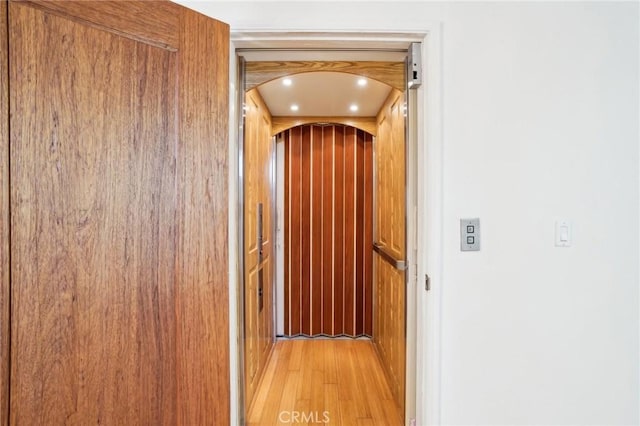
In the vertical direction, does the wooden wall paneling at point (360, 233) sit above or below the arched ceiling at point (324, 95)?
below

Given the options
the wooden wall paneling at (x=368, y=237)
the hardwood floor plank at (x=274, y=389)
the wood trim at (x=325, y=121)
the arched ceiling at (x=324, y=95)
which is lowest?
the hardwood floor plank at (x=274, y=389)

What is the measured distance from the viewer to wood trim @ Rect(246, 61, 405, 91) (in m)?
1.69

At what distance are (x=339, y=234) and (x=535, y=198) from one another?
2.12 meters

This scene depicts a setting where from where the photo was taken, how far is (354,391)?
2.35 meters

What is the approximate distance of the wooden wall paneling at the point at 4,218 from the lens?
0.95m

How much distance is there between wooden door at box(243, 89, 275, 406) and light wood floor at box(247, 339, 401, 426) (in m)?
0.12

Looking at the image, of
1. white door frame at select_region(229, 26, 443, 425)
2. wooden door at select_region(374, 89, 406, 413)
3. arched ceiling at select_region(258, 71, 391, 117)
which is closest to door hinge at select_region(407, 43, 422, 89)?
white door frame at select_region(229, 26, 443, 425)

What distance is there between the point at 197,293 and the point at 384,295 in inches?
69.0

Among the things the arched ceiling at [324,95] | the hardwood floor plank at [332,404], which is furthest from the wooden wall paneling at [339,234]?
the hardwood floor plank at [332,404]

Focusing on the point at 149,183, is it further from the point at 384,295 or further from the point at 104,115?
the point at 384,295

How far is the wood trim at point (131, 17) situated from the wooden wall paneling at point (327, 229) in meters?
2.23

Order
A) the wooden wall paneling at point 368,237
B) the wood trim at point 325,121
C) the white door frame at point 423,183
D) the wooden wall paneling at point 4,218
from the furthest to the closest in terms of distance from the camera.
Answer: the wooden wall paneling at point 368,237 < the wood trim at point 325,121 < the white door frame at point 423,183 < the wooden wall paneling at point 4,218

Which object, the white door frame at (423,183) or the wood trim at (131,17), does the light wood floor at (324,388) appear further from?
the wood trim at (131,17)

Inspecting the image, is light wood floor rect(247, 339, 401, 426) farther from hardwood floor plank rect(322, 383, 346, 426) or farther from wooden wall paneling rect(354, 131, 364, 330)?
wooden wall paneling rect(354, 131, 364, 330)
